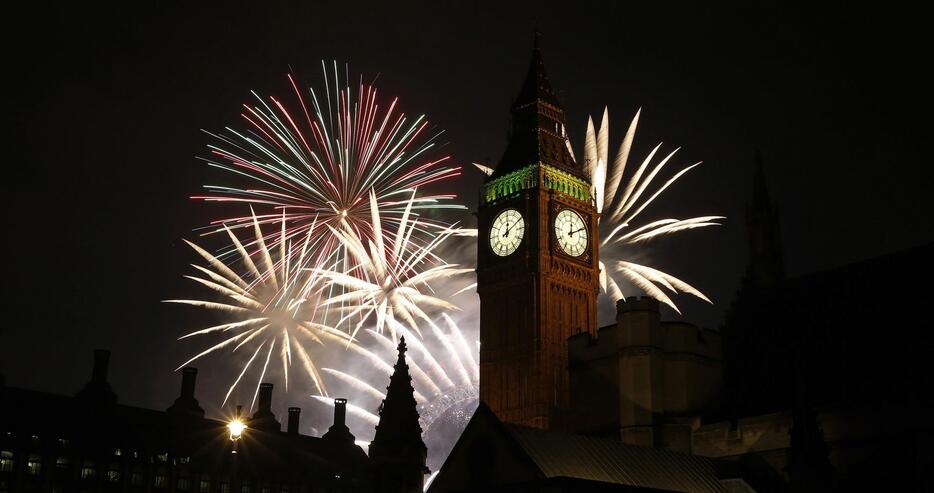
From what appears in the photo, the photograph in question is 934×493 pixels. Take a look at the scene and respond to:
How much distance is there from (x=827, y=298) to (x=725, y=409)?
8.36 meters

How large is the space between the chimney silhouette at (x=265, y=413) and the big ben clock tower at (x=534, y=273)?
17.2 metres

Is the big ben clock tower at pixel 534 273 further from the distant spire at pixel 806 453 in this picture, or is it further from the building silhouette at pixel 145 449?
the distant spire at pixel 806 453

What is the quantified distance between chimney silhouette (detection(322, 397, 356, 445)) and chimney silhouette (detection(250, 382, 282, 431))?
653cm

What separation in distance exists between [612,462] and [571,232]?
3505 centimetres

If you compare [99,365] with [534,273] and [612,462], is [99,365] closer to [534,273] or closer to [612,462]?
[534,273]

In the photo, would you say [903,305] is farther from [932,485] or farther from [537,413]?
[537,413]

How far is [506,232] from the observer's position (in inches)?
3142

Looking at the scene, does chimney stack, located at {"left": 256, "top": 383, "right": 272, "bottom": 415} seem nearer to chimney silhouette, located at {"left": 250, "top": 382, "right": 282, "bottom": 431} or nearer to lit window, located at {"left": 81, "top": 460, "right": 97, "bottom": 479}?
chimney silhouette, located at {"left": 250, "top": 382, "right": 282, "bottom": 431}

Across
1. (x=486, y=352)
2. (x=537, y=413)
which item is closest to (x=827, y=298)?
(x=537, y=413)

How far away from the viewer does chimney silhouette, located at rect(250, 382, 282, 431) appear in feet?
275

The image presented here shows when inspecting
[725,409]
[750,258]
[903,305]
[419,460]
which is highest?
[750,258]

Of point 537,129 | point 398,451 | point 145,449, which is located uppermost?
point 537,129

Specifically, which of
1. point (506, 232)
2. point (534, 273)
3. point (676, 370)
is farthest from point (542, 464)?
point (506, 232)

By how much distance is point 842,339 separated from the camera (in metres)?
57.8
